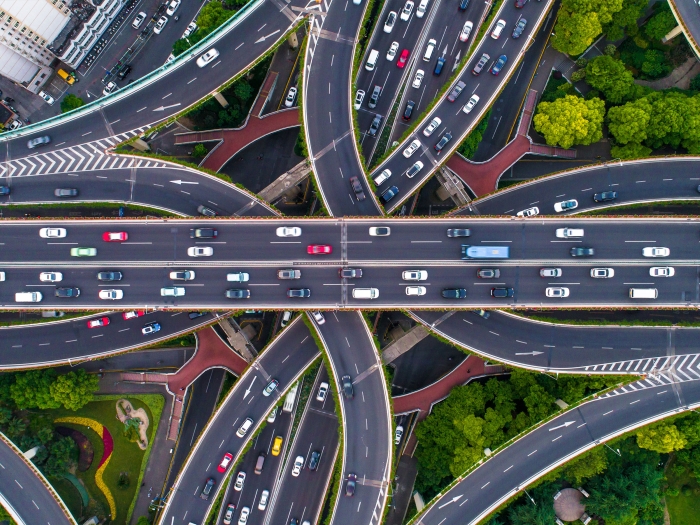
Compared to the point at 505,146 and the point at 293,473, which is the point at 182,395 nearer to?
the point at 293,473

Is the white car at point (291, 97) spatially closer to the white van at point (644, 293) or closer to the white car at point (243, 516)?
the white van at point (644, 293)

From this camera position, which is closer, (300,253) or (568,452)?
(300,253)

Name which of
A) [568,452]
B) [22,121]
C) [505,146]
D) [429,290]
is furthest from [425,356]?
[22,121]

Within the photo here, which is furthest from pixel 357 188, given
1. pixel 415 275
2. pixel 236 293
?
pixel 236 293

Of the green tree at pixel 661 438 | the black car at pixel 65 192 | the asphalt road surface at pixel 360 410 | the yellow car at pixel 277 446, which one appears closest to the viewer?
the asphalt road surface at pixel 360 410

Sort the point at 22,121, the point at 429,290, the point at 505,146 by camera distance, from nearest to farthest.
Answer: the point at 429,290, the point at 505,146, the point at 22,121

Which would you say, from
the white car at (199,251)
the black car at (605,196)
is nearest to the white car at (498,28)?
the black car at (605,196)
